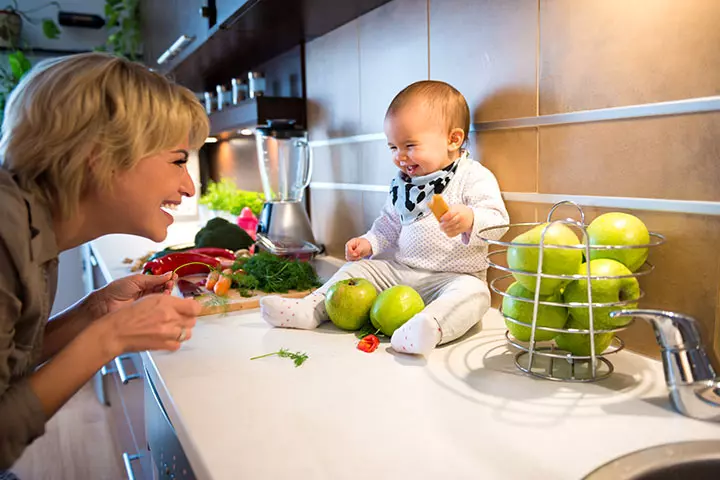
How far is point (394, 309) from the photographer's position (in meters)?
0.97

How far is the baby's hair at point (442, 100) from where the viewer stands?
3.60ft

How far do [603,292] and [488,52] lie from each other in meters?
0.54

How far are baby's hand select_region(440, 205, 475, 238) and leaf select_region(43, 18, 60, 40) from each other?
3249 mm

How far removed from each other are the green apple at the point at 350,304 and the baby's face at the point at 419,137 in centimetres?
26

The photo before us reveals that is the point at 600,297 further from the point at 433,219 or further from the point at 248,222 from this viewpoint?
the point at 248,222

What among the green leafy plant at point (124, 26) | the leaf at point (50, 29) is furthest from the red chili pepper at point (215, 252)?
the leaf at point (50, 29)

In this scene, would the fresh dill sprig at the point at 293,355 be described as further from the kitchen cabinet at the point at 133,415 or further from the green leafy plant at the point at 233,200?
the green leafy plant at the point at 233,200

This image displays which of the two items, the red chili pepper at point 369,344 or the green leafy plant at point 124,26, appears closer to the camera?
the red chili pepper at point 369,344


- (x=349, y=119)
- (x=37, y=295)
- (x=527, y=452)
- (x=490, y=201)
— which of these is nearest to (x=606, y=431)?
(x=527, y=452)

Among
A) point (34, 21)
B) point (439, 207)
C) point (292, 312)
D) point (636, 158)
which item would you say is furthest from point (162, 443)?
point (34, 21)

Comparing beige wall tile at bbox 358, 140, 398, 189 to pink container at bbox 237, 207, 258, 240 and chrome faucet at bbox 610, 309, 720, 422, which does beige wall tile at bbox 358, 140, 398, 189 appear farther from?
chrome faucet at bbox 610, 309, 720, 422

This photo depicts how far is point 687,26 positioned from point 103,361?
84 cm

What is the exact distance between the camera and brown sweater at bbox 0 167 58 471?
643 mm

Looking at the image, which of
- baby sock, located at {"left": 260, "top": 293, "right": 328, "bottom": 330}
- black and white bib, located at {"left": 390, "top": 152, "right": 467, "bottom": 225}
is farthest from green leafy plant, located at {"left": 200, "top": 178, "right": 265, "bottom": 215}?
baby sock, located at {"left": 260, "top": 293, "right": 328, "bottom": 330}
